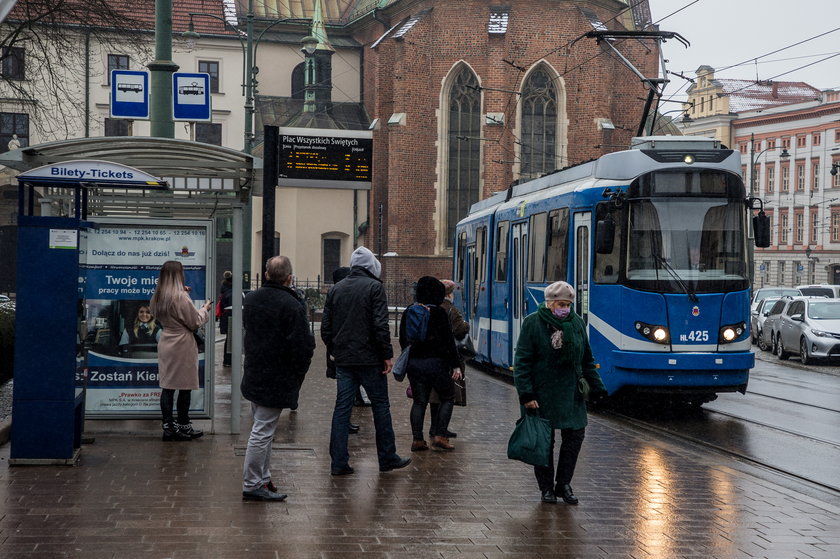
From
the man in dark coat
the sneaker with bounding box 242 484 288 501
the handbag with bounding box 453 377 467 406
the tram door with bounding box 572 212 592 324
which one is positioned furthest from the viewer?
the tram door with bounding box 572 212 592 324

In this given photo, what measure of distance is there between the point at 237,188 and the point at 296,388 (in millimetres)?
4243

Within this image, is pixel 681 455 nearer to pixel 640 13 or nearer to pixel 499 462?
pixel 499 462

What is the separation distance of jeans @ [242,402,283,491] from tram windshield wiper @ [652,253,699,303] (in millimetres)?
7117

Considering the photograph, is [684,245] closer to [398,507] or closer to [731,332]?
[731,332]

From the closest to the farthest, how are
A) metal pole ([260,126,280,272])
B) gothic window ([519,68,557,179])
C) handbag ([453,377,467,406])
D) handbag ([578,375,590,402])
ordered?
handbag ([578,375,590,402]) → handbag ([453,377,467,406]) → metal pole ([260,126,280,272]) → gothic window ([519,68,557,179])

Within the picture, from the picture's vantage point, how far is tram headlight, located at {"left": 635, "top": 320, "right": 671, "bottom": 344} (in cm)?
1374

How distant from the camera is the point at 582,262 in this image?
48.4 feet

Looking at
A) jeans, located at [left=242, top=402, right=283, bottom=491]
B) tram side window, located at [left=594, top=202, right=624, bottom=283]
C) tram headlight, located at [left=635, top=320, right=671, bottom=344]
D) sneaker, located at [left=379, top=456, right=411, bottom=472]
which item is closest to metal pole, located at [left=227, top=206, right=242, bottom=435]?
sneaker, located at [left=379, top=456, right=411, bottom=472]

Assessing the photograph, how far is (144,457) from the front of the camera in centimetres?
970

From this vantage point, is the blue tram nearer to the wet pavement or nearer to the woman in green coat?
the wet pavement

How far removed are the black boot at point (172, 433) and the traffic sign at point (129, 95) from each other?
510 centimetres

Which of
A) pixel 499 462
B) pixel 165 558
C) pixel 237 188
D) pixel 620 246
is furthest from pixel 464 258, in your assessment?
pixel 165 558

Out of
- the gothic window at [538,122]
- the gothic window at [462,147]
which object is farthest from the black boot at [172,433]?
the gothic window at [538,122]

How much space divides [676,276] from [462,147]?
3420 cm
